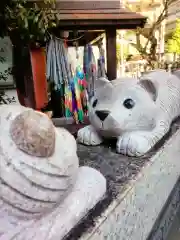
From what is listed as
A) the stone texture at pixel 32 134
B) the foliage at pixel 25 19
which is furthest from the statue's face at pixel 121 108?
the stone texture at pixel 32 134

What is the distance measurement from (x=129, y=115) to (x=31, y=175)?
710 mm

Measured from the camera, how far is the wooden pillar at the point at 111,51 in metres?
1.95

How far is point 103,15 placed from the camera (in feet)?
5.89

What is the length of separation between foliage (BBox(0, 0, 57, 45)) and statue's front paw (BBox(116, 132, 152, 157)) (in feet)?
2.38

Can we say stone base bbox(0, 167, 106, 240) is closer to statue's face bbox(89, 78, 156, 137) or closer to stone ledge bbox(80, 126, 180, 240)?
stone ledge bbox(80, 126, 180, 240)

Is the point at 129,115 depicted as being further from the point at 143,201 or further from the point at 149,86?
the point at 143,201

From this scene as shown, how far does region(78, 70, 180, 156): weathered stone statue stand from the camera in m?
1.22

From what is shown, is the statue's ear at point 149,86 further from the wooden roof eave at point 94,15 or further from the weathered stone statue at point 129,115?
the wooden roof eave at point 94,15

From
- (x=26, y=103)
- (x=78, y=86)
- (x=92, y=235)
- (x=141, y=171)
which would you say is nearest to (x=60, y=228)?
(x=92, y=235)

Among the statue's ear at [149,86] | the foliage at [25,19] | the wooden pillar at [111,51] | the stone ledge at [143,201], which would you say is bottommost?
the stone ledge at [143,201]

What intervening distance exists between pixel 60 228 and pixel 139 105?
0.71 metres

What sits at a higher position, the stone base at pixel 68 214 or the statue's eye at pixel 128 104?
the statue's eye at pixel 128 104

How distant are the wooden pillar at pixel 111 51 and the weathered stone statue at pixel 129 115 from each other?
2.32 feet

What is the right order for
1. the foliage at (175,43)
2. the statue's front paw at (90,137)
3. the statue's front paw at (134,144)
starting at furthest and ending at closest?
the foliage at (175,43) → the statue's front paw at (90,137) → the statue's front paw at (134,144)
